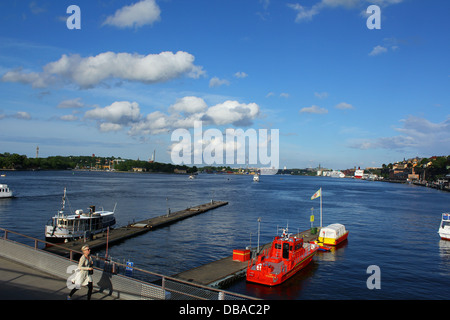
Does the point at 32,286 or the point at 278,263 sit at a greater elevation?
the point at 32,286

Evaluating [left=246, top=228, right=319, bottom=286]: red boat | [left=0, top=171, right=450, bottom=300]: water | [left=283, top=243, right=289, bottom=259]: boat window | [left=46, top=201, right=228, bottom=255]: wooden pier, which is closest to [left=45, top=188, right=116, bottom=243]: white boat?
[left=46, top=201, right=228, bottom=255]: wooden pier

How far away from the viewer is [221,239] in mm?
51000

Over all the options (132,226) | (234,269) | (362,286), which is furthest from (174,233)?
(362,286)

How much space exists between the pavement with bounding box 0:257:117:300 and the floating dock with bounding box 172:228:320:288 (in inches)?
560

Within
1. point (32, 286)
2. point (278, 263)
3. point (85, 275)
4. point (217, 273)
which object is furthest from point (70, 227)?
point (85, 275)

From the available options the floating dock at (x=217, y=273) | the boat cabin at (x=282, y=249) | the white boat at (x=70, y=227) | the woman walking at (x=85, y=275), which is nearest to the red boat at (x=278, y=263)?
the boat cabin at (x=282, y=249)

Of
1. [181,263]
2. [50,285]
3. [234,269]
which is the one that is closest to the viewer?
[50,285]

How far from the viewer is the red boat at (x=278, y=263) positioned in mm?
29500

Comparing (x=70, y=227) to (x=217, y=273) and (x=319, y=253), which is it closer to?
(x=217, y=273)

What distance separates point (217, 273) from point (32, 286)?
61.2 ft

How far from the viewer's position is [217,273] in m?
30.1

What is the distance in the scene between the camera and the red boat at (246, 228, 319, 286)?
2950 cm
